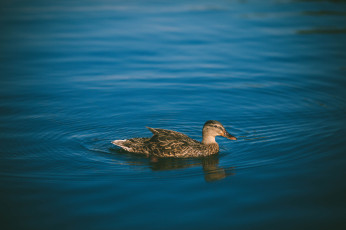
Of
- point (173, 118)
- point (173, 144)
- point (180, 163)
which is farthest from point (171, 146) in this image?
point (173, 118)

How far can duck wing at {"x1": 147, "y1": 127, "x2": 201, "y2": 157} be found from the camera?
24.5 ft

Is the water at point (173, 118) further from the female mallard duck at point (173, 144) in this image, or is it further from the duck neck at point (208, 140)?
the duck neck at point (208, 140)

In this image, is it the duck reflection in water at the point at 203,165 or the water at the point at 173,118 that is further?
the duck reflection in water at the point at 203,165

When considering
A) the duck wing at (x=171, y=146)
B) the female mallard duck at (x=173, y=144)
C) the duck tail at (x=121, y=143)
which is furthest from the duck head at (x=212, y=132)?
the duck tail at (x=121, y=143)

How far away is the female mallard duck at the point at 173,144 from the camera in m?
7.47

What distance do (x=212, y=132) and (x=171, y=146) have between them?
85cm

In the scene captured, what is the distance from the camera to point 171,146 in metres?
7.48

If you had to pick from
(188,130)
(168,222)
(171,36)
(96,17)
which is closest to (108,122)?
(188,130)

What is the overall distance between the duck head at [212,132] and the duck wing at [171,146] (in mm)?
309

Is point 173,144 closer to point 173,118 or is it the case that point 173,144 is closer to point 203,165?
point 203,165

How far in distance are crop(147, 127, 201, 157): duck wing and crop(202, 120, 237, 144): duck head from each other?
0.31 metres

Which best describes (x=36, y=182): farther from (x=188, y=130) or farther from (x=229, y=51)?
(x=229, y=51)

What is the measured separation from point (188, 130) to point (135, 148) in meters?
1.71

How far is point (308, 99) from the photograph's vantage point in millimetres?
10617
